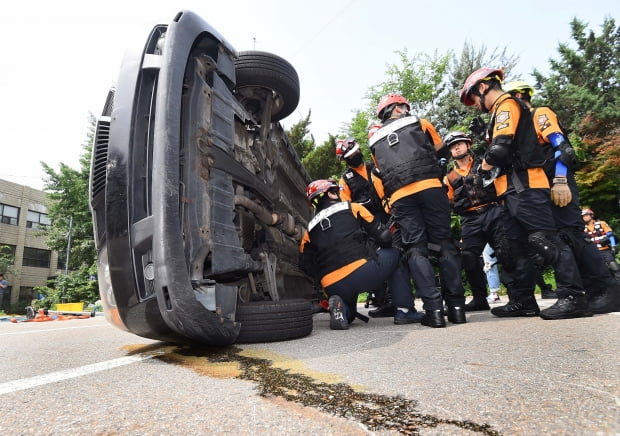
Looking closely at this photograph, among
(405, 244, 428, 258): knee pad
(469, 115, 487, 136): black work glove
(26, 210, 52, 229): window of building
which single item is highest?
A: (26, 210, 52, 229): window of building

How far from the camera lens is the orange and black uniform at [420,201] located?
10.1 feet

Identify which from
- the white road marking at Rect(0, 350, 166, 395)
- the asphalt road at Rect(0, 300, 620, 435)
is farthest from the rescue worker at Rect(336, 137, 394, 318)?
the white road marking at Rect(0, 350, 166, 395)

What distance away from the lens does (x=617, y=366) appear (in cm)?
132

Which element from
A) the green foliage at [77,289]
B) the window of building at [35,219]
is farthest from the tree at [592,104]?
the window of building at [35,219]

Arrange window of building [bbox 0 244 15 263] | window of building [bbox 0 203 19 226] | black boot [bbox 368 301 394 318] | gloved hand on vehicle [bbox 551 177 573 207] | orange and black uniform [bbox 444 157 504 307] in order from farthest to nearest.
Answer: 1. window of building [bbox 0 203 19 226]
2. window of building [bbox 0 244 15 263]
3. black boot [bbox 368 301 394 318]
4. orange and black uniform [bbox 444 157 504 307]
5. gloved hand on vehicle [bbox 551 177 573 207]

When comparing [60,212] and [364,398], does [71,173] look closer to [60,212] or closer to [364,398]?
[60,212]

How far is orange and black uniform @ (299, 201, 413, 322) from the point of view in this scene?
323 cm

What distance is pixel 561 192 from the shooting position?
2869 mm

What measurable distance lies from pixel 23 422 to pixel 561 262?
10.7ft

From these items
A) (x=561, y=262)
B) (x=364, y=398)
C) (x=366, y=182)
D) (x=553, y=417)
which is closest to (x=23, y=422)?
(x=364, y=398)

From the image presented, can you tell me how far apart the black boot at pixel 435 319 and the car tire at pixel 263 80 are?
213 centimetres

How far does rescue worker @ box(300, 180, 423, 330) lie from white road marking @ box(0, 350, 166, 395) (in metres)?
1.65

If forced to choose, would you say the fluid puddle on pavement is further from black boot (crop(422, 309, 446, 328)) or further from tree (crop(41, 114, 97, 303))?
tree (crop(41, 114, 97, 303))

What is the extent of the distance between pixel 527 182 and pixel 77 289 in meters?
21.2
